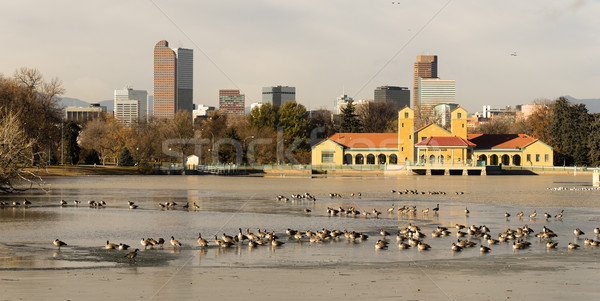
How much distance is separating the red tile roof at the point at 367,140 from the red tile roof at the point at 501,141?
1319cm

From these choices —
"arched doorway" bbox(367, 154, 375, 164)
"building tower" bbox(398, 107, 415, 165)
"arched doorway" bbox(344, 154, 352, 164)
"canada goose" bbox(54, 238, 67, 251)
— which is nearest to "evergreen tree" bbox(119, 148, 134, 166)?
"arched doorway" bbox(344, 154, 352, 164)

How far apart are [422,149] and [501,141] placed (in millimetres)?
13916

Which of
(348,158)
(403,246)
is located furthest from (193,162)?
(403,246)

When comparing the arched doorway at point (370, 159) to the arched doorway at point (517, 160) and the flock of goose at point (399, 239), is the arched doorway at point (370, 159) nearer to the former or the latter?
the arched doorway at point (517, 160)

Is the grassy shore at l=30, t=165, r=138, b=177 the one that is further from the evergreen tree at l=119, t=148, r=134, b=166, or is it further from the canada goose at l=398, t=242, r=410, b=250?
the canada goose at l=398, t=242, r=410, b=250

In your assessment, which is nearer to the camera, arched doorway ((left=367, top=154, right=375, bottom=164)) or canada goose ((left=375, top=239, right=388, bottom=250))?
canada goose ((left=375, top=239, right=388, bottom=250))

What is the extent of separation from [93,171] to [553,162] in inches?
2768

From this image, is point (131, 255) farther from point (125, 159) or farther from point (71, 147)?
point (125, 159)

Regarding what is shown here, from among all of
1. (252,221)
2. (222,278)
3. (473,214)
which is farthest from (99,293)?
(473,214)

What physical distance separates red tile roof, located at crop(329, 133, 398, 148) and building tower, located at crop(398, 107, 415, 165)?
1.35m

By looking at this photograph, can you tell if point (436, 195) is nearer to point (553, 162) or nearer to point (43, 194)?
point (43, 194)

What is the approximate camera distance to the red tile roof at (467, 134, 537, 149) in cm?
11804

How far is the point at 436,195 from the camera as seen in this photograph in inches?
2283

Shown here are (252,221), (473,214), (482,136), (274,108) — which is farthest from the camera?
(274,108)
